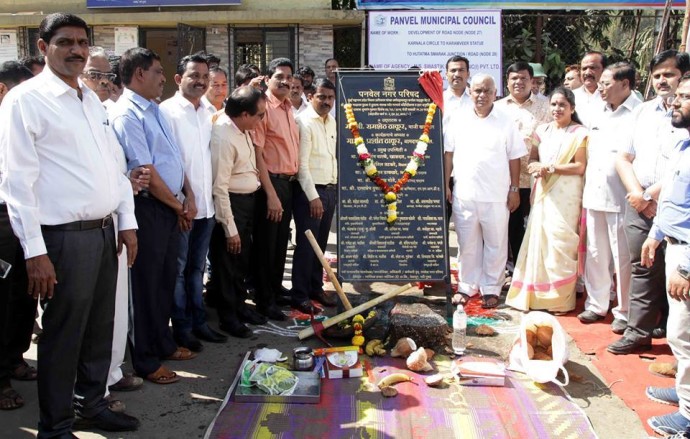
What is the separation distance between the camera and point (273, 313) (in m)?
5.32

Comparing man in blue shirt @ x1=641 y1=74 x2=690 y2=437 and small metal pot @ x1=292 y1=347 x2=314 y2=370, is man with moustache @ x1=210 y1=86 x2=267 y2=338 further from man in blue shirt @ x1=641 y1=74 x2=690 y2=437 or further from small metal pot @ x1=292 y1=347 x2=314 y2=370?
man in blue shirt @ x1=641 y1=74 x2=690 y2=437

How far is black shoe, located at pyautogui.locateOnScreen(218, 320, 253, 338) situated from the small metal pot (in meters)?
0.79

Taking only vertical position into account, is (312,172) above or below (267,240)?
above

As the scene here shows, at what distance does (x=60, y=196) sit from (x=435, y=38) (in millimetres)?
7391

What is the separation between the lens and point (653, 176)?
452cm

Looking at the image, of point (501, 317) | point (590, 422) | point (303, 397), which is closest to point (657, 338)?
point (501, 317)

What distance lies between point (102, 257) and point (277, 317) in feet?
7.57

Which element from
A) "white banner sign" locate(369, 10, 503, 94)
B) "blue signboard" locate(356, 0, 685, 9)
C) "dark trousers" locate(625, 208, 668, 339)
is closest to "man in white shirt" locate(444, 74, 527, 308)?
"dark trousers" locate(625, 208, 668, 339)

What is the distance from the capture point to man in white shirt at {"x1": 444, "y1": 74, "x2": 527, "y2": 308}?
5.52 meters

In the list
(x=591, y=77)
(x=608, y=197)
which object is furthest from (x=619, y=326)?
(x=591, y=77)

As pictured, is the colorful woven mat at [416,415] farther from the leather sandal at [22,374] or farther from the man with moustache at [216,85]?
the man with moustache at [216,85]

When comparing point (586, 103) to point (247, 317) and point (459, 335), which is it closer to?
point (459, 335)

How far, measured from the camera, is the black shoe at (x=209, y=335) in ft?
15.7

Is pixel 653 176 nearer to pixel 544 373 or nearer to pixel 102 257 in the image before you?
pixel 544 373
